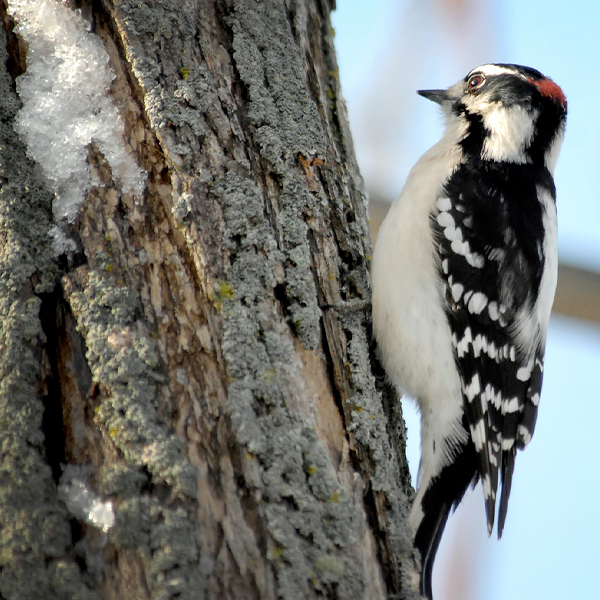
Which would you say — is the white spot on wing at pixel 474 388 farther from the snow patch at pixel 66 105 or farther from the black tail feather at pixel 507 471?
the snow patch at pixel 66 105

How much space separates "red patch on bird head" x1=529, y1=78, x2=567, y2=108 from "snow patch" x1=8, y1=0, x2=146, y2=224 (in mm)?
2196

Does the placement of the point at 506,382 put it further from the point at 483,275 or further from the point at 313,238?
the point at 313,238

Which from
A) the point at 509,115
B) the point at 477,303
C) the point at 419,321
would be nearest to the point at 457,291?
the point at 477,303

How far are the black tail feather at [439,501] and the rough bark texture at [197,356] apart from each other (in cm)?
37

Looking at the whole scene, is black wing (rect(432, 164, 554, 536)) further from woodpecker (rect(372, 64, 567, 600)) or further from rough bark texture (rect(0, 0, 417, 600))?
rough bark texture (rect(0, 0, 417, 600))

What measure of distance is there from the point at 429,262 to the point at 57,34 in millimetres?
1631

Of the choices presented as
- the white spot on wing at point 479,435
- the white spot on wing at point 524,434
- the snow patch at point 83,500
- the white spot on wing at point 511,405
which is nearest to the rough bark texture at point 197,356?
the snow patch at point 83,500

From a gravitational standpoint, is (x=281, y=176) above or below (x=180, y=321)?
above

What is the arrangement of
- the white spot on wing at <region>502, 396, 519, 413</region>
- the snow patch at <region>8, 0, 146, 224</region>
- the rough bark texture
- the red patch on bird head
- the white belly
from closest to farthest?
the rough bark texture, the snow patch at <region>8, 0, 146, 224</region>, the white belly, the white spot on wing at <region>502, 396, 519, 413</region>, the red patch on bird head

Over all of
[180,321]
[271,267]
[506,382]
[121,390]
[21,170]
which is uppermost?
[21,170]

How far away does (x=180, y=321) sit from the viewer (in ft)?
5.49

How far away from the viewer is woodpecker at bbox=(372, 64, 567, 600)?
2.49 meters

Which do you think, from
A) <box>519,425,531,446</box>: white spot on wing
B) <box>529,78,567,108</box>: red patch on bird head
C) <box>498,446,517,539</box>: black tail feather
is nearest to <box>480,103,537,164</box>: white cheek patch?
<box>529,78,567,108</box>: red patch on bird head

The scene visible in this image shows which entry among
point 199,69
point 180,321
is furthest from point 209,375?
point 199,69
